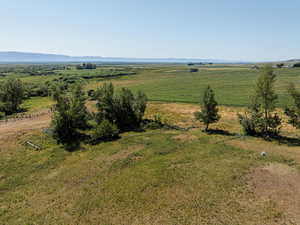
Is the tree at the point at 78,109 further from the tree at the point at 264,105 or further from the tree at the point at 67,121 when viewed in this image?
the tree at the point at 264,105

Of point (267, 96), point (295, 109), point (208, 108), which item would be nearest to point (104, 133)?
point (208, 108)

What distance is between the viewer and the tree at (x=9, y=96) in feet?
166

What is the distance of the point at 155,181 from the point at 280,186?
10363 mm

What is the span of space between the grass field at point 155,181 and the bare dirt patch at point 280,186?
0.23 feet

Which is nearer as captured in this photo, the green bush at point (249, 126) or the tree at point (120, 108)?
the green bush at point (249, 126)

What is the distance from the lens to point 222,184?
16.3 meters

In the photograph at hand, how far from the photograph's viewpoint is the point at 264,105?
28.1 m

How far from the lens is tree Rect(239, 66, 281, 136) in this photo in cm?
2711

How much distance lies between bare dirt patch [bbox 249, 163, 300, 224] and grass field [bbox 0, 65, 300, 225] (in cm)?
7

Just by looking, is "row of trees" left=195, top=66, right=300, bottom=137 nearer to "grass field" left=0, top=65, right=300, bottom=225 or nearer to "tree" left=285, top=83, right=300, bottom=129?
"tree" left=285, top=83, right=300, bottom=129

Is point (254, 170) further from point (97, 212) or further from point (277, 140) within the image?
point (97, 212)

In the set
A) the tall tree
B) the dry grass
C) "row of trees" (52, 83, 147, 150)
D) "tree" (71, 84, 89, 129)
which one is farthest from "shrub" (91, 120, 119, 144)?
the tall tree

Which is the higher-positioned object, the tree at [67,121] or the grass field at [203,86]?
the grass field at [203,86]

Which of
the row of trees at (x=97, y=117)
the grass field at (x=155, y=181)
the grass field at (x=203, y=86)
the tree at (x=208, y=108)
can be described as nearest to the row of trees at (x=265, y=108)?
the tree at (x=208, y=108)
